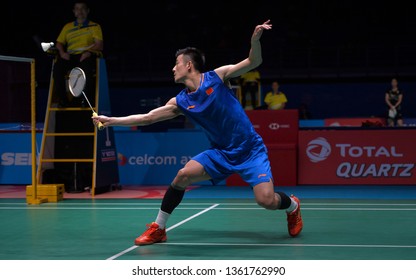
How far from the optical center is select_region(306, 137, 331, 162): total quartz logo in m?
12.5

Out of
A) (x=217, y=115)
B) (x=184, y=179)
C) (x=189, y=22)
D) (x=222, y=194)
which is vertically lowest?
(x=222, y=194)

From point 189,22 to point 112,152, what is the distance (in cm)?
1489

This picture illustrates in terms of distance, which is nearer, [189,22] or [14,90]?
[14,90]

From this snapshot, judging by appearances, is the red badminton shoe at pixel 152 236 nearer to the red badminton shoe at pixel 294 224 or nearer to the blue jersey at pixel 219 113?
the blue jersey at pixel 219 113

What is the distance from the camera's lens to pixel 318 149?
12570mm

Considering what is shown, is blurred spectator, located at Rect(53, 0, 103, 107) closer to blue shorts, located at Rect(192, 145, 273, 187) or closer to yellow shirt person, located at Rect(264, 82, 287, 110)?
blue shorts, located at Rect(192, 145, 273, 187)

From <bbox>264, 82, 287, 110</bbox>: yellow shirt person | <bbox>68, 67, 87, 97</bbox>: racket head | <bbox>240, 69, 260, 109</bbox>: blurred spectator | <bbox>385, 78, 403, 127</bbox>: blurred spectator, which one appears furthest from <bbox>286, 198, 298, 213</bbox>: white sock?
<bbox>385, 78, 403, 127</bbox>: blurred spectator

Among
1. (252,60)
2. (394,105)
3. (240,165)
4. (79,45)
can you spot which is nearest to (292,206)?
(240,165)

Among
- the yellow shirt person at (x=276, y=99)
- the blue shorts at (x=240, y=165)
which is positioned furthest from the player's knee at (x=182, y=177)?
the yellow shirt person at (x=276, y=99)

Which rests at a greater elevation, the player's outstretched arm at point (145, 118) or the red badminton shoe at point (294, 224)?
the player's outstretched arm at point (145, 118)

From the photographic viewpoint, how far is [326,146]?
12.5 m

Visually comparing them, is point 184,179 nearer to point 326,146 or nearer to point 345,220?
point 345,220

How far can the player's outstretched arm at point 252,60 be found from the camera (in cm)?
594

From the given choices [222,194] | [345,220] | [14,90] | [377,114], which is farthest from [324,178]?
[377,114]
